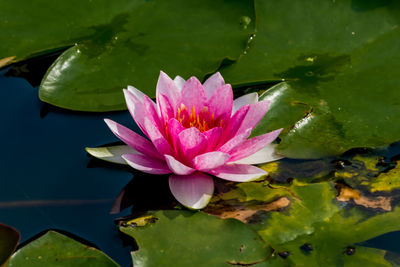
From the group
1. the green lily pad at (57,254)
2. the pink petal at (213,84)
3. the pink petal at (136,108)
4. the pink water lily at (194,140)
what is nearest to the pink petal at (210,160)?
the pink water lily at (194,140)

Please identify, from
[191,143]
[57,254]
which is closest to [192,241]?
[191,143]

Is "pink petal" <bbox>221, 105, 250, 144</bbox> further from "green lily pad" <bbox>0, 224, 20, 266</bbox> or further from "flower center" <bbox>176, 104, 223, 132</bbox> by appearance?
"green lily pad" <bbox>0, 224, 20, 266</bbox>

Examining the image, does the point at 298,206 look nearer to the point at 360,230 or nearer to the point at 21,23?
the point at 360,230

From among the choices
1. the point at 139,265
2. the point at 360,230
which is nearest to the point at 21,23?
the point at 139,265

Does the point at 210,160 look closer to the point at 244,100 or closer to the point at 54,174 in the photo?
the point at 244,100

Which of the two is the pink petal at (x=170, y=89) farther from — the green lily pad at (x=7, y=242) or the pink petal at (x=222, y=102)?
the green lily pad at (x=7, y=242)
